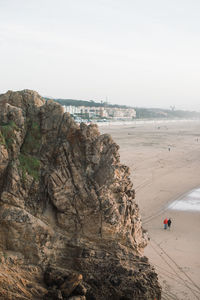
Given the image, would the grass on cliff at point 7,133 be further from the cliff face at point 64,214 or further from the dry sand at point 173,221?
→ the dry sand at point 173,221

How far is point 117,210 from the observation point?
759 centimetres

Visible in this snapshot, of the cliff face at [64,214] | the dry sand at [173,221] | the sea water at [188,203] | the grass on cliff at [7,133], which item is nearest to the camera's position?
the cliff face at [64,214]

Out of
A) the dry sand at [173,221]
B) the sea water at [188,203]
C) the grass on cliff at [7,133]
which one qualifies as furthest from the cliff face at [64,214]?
the sea water at [188,203]

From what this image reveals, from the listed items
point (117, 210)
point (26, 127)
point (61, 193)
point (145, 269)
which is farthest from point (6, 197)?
point (145, 269)

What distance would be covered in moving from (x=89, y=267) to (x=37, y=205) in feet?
6.10

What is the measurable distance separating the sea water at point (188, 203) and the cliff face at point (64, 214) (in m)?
12.8

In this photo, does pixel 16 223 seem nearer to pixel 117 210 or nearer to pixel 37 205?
pixel 37 205

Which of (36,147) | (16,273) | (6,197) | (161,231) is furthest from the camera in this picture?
(161,231)

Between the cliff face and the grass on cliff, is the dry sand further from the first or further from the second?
the grass on cliff

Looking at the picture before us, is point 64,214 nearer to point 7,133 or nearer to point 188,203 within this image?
point 7,133

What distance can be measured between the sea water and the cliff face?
12835mm

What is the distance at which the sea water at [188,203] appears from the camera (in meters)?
20.3

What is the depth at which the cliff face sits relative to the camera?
6742 mm

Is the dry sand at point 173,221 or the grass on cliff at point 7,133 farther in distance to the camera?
the dry sand at point 173,221
